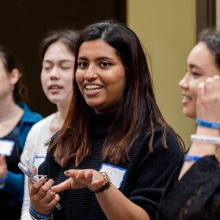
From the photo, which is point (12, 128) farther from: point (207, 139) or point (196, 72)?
point (207, 139)

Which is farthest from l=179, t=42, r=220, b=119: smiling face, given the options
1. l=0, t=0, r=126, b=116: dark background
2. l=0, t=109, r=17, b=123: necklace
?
l=0, t=0, r=126, b=116: dark background

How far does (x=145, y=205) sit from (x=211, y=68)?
537 millimetres

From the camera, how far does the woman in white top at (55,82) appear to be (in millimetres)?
3414

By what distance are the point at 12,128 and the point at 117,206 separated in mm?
1806

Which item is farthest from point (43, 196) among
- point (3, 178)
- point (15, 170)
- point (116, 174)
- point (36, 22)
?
point (36, 22)

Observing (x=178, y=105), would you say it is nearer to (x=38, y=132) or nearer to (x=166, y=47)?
(x=166, y=47)

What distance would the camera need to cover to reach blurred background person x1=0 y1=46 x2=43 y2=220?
11.7ft

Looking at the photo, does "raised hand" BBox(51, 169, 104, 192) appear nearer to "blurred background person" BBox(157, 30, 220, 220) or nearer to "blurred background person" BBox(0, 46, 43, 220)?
"blurred background person" BBox(157, 30, 220, 220)

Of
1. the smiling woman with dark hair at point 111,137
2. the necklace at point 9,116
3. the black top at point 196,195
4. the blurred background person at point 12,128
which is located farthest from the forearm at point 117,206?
the necklace at point 9,116

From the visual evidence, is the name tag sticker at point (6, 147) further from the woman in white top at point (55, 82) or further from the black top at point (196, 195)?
the black top at point (196, 195)

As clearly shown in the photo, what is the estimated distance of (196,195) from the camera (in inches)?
71.5

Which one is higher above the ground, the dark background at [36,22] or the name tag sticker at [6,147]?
the dark background at [36,22]

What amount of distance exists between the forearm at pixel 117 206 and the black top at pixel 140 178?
5cm

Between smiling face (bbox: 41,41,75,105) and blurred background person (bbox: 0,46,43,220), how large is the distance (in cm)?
36
